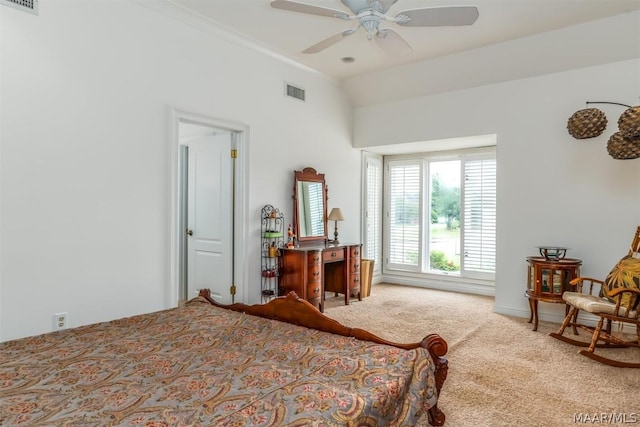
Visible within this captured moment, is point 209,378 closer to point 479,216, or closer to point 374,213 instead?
point 479,216

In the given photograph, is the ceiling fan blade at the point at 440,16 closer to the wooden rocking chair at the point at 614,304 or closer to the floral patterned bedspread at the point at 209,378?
the floral patterned bedspread at the point at 209,378

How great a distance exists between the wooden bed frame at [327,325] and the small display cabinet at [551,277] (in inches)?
94.4

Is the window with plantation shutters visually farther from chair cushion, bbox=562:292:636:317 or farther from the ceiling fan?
the ceiling fan

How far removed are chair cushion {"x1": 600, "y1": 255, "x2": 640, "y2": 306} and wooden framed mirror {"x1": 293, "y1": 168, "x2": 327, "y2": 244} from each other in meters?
3.15

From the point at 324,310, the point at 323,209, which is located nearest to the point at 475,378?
the point at 324,310

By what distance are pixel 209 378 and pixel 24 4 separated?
293cm

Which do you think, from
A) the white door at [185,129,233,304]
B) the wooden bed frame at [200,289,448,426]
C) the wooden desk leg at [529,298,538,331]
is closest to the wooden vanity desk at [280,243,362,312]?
the white door at [185,129,233,304]

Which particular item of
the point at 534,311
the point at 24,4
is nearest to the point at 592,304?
the point at 534,311

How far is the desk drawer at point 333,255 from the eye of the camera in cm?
488

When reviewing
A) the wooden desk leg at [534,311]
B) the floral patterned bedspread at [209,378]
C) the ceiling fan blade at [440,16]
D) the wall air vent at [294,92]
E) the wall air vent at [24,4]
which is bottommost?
the wooden desk leg at [534,311]

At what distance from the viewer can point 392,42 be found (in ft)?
10.5

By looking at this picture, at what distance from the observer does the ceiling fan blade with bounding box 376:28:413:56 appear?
303 centimetres

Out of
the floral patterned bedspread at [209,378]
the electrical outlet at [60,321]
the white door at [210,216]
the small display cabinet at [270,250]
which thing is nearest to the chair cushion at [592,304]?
the floral patterned bedspread at [209,378]

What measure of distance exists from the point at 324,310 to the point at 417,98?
3.15 meters
